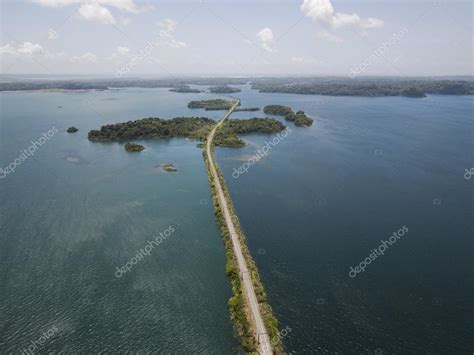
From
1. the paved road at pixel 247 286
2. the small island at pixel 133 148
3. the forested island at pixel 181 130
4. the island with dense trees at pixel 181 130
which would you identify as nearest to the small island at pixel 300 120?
the forested island at pixel 181 130

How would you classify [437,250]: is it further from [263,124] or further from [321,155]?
[263,124]

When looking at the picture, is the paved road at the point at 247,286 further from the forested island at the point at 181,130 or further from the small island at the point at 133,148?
the forested island at the point at 181,130

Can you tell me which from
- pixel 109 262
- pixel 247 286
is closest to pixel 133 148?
pixel 109 262

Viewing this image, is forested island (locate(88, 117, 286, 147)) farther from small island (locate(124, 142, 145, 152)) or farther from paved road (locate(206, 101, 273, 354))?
paved road (locate(206, 101, 273, 354))

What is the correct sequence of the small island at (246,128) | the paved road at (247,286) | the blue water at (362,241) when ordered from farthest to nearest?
the small island at (246,128) < the blue water at (362,241) < the paved road at (247,286)

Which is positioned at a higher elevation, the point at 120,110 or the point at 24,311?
the point at 24,311

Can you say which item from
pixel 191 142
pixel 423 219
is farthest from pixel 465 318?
pixel 191 142

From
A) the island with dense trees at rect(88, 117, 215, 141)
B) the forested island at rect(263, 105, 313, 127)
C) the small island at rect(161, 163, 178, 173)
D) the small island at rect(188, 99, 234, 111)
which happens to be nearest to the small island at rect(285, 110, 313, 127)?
the forested island at rect(263, 105, 313, 127)
